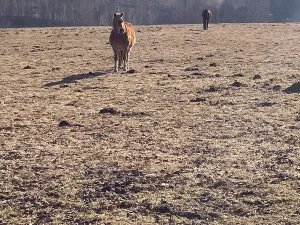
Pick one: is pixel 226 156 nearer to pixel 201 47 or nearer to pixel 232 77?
pixel 232 77

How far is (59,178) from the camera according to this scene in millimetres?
5125

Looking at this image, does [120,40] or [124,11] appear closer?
[120,40]

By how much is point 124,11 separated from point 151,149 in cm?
6674

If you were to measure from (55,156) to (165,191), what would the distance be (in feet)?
5.40

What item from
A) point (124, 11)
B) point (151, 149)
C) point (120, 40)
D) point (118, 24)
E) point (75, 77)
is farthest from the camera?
point (124, 11)

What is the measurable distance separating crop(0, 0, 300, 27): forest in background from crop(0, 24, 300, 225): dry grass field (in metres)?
54.0

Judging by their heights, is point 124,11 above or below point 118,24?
above

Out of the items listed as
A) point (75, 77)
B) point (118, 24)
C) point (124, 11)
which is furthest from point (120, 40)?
point (124, 11)

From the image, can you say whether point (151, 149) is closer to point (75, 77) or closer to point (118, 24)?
point (75, 77)

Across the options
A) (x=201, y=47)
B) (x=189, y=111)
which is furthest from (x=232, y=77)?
(x=201, y=47)

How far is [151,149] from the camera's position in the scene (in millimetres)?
6086

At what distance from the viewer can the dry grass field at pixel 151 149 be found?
14.5 ft

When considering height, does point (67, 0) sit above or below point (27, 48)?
above

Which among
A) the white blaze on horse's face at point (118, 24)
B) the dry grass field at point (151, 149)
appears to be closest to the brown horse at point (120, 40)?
the white blaze on horse's face at point (118, 24)
